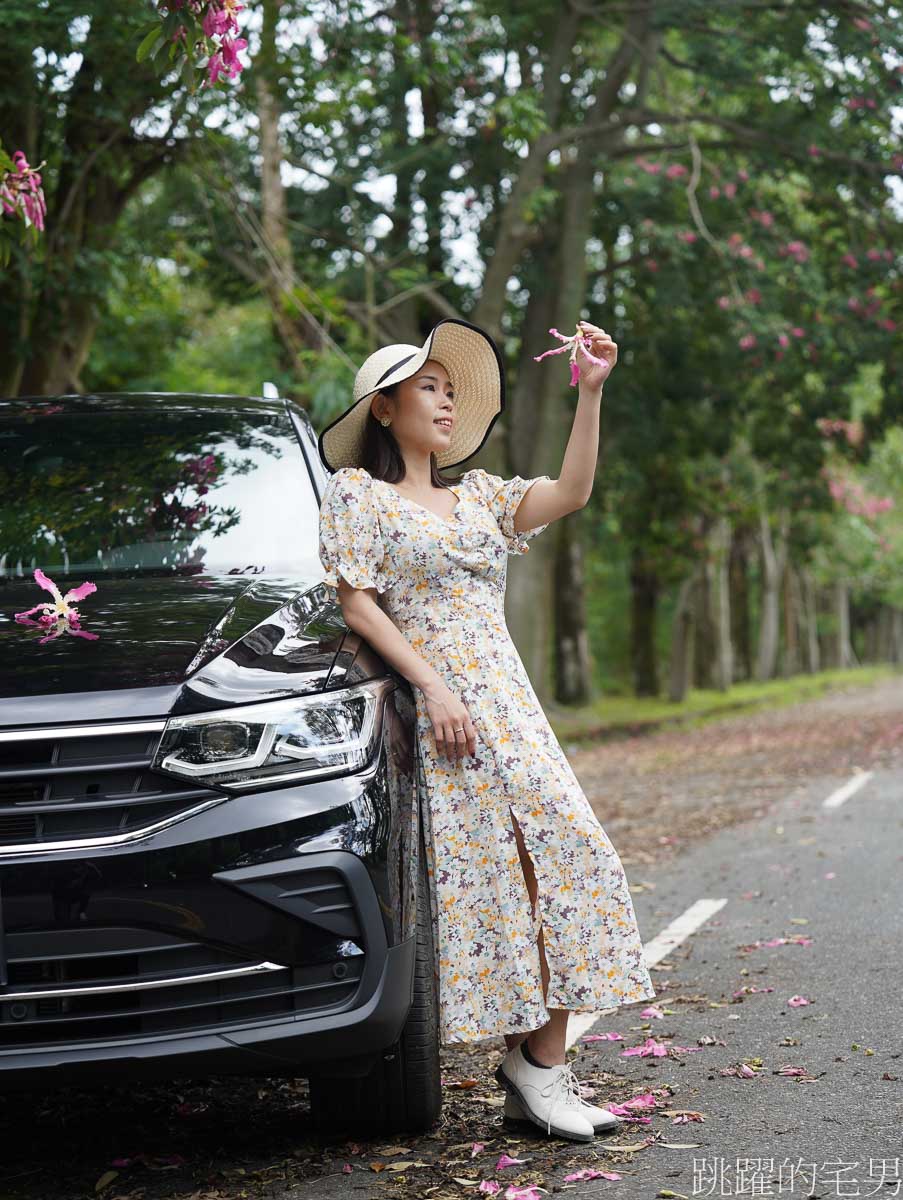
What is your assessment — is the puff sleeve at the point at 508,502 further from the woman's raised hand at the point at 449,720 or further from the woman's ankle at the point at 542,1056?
the woman's ankle at the point at 542,1056

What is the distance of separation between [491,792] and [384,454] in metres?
0.93

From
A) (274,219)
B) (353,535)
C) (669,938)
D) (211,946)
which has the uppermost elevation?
(274,219)

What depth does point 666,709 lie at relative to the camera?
86.8ft

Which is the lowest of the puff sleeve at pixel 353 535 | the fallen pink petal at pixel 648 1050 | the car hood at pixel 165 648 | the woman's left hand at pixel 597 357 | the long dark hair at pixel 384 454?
the fallen pink petal at pixel 648 1050

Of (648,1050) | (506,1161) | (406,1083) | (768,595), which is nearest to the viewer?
(506,1161)

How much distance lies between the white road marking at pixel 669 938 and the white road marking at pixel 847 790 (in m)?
3.61

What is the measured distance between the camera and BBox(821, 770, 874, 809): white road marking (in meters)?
10.5

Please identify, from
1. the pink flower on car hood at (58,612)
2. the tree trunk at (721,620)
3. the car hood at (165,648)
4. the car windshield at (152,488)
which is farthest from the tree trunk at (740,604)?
the pink flower on car hood at (58,612)

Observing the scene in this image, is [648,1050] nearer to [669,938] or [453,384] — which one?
[669,938]

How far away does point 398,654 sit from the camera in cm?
370

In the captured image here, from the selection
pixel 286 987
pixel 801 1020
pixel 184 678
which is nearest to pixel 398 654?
pixel 184 678

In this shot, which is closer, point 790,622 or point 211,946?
point 211,946

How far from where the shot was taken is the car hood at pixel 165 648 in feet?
10.7

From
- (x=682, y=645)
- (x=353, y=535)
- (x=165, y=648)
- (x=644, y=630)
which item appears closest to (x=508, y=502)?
(x=353, y=535)
